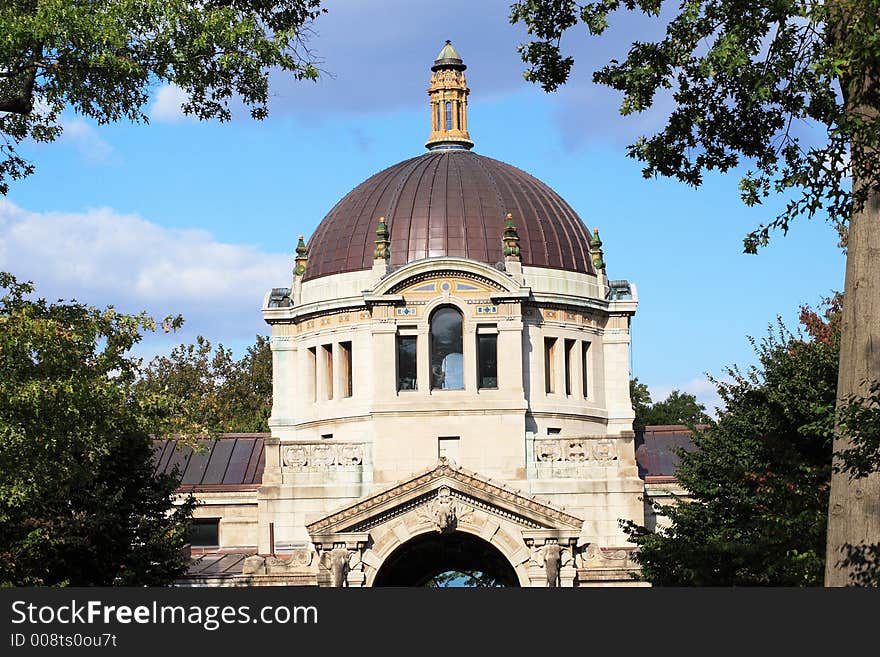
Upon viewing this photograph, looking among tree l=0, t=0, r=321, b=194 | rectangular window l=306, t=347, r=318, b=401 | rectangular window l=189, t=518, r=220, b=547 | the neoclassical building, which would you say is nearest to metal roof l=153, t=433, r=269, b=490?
the neoclassical building

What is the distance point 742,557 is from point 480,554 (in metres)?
19.6

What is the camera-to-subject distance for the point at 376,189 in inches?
2405

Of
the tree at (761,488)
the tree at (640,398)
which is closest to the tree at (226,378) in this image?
the tree at (640,398)

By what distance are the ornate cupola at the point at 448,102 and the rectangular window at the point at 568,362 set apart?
10.1 m

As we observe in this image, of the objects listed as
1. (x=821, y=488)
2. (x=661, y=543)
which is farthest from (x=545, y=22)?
(x=661, y=543)

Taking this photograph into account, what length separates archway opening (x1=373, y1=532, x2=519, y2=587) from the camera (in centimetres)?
5081

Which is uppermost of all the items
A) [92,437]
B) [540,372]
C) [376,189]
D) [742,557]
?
[376,189]

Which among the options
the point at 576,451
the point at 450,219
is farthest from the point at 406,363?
the point at 576,451

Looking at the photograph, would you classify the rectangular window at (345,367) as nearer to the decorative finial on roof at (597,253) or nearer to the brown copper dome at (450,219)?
the brown copper dome at (450,219)

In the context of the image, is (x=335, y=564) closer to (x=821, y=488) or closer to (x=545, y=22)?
(x=821, y=488)

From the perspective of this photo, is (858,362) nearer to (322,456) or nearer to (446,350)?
(322,456)

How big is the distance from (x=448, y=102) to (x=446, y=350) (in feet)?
40.2

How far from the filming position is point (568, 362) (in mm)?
58312

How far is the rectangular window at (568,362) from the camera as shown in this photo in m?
58.1
